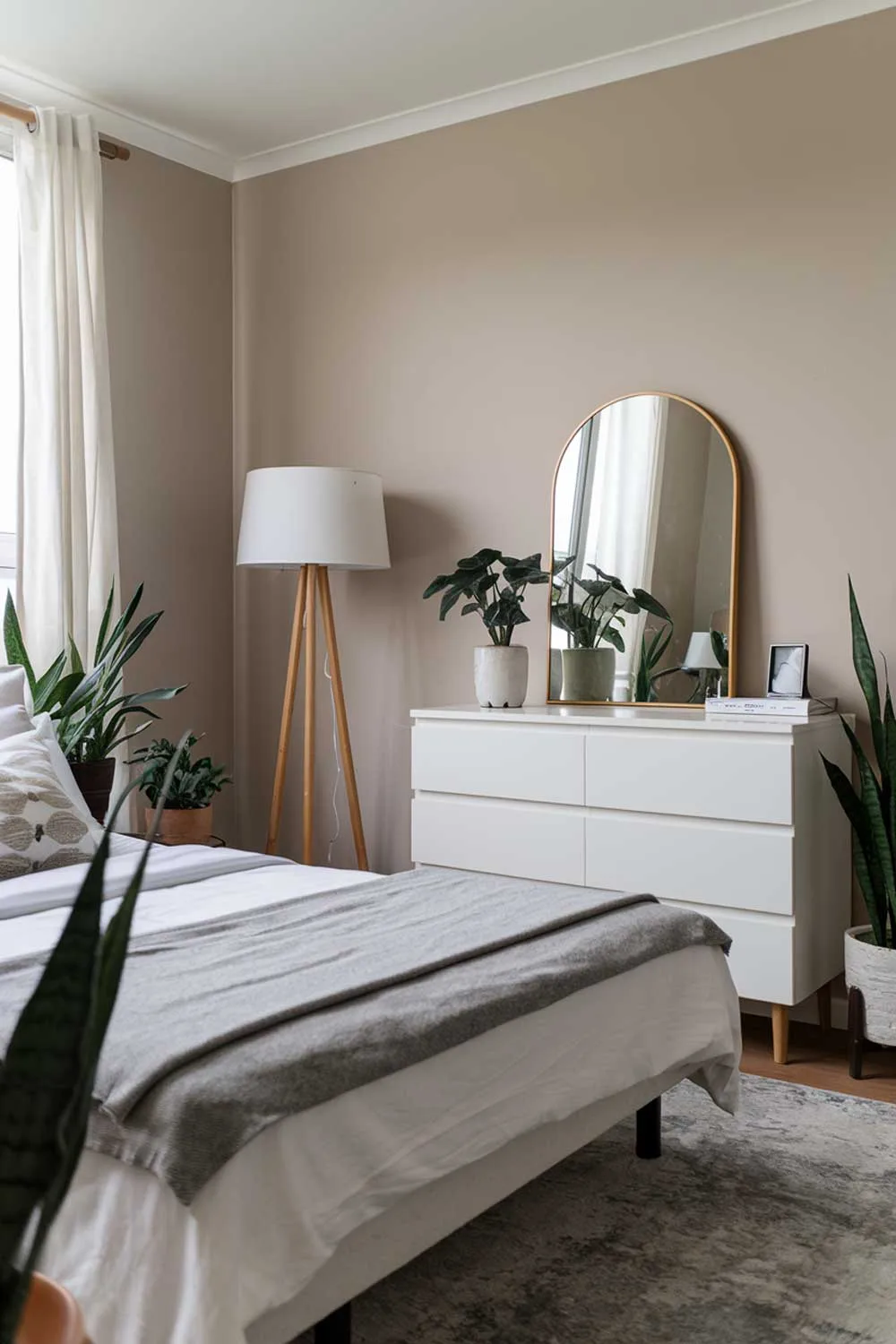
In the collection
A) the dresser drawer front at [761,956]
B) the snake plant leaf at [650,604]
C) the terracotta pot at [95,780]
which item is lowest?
the dresser drawer front at [761,956]

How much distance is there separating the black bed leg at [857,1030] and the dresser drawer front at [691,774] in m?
0.46

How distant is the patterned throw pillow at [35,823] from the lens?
261 cm

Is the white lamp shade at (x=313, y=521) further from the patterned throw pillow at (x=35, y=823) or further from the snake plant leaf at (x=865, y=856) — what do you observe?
the snake plant leaf at (x=865, y=856)

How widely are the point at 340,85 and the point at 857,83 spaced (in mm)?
1608

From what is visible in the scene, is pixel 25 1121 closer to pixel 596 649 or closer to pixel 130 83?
pixel 596 649

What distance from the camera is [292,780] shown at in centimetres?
455

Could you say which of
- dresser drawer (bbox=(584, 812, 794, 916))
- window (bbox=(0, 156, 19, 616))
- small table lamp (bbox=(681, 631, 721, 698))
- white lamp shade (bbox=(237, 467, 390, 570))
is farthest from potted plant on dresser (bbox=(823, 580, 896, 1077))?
window (bbox=(0, 156, 19, 616))

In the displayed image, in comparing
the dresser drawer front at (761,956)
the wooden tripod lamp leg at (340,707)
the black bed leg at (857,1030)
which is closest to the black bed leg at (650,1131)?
the dresser drawer front at (761,956)

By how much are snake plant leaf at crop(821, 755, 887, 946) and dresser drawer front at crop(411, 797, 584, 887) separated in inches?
26.5

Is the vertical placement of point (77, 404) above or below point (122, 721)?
above

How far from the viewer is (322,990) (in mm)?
1723

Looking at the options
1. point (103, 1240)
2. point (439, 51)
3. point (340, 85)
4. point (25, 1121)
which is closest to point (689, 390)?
point (439, 51)

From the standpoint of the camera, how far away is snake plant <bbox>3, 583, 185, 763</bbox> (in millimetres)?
3543

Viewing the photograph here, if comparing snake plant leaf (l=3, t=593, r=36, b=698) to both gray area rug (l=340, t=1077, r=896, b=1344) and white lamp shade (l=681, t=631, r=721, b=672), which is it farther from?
gray area rug (l=340, t=1077, r=896, b=1344)
